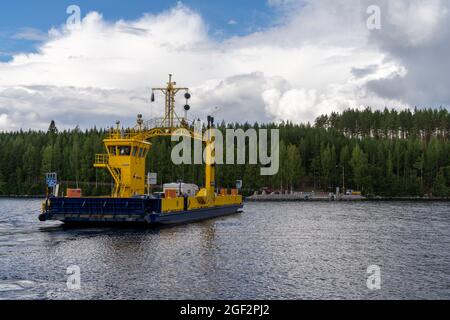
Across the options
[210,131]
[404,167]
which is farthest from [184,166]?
[210,131]

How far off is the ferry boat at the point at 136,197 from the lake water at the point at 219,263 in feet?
5.70

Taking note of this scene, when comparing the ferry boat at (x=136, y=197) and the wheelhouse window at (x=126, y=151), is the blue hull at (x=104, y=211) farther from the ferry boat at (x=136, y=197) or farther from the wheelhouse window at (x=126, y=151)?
the wheelhouse window at (x=126, y=151)

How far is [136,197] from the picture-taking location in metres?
51.9

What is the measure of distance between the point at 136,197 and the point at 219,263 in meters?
21.7

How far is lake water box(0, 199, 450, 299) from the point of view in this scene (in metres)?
24.9

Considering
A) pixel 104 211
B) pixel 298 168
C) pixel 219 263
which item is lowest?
pixel 219 263

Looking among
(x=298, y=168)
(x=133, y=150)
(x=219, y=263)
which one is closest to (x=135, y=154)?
(x=133, y=150)

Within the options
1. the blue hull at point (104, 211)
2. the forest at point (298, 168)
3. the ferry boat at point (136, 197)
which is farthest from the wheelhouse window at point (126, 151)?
the forest at point (298, 168)

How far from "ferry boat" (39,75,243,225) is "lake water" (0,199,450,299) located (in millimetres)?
1737

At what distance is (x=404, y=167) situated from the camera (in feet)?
551

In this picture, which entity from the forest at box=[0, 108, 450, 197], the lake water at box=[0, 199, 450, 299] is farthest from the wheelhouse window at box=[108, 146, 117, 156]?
the forest at box=[0, 108, 450, 197]

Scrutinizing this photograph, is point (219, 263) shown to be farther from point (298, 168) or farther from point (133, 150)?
point (298, 168)
